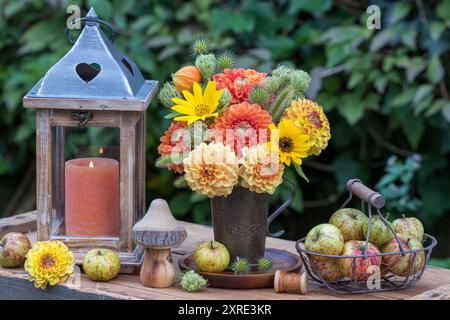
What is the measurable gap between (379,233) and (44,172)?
0.70 m

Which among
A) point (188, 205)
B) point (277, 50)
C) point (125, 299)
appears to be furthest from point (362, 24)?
point (125, 299)

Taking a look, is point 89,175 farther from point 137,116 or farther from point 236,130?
point 236,130

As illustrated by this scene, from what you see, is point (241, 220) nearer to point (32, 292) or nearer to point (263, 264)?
point (263, 264)

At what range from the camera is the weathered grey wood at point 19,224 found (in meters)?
2.24

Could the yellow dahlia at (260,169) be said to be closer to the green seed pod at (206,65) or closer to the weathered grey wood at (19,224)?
the green seed pod at (206,65)

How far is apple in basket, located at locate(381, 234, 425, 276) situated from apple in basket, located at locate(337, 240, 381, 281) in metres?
0.03

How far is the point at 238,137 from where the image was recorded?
172 centimetres

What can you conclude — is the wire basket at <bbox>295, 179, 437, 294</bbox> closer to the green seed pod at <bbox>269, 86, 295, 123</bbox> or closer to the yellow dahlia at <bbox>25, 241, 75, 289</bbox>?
the green seed pod at <bbox>269, 86, 295, 123</bbox>

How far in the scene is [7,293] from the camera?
1869 mm

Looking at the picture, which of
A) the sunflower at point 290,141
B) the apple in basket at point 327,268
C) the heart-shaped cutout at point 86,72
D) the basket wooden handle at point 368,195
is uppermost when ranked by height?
the heart-shaped cutout at point 86,72

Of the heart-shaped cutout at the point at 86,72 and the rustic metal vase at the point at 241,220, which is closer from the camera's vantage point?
the rustic metal vase at the point at 241,220

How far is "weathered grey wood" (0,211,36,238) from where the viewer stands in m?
2.24

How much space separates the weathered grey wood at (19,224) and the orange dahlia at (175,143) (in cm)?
63

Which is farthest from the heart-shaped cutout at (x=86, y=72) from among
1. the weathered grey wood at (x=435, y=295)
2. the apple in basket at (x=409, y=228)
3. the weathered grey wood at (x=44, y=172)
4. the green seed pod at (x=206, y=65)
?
the weathered grey wood at (x=435, y=295)
